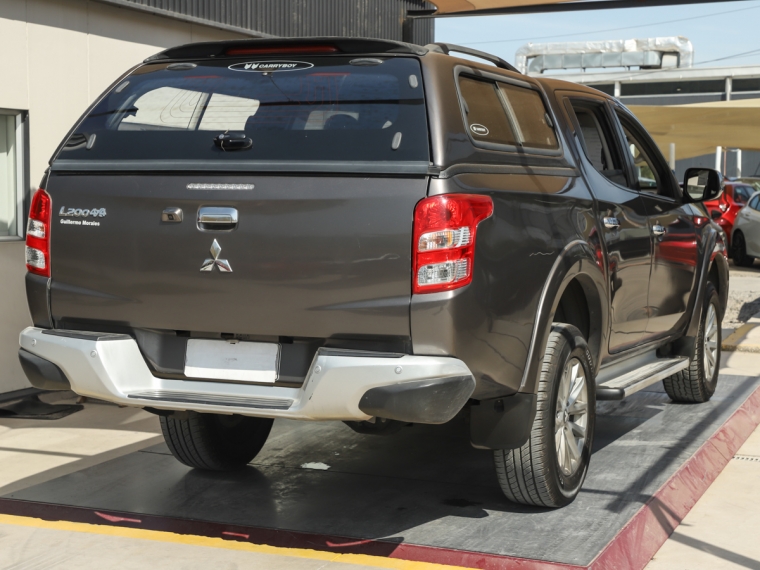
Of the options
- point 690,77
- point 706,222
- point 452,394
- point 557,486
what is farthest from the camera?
point 690,77

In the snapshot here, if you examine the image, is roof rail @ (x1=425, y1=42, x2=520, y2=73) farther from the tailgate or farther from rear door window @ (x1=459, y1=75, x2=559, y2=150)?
the tailgate

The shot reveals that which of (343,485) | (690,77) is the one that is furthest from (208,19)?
(690,77)

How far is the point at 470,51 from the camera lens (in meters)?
4.77

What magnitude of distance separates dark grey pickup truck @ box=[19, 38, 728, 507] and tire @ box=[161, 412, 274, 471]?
1.16m

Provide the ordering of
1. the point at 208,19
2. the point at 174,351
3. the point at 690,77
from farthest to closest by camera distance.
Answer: the point at 690,77, the point at 208,19, the point at 174,351

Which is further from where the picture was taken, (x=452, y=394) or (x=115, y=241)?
(x=115, y=241)

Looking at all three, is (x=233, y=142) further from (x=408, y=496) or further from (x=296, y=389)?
(x=408, y=496)

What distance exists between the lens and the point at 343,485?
17.3 ft

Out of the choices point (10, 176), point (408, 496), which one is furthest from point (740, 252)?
point (408, 496)

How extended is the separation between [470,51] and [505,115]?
345 millimetres

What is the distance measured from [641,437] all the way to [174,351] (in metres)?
3.31

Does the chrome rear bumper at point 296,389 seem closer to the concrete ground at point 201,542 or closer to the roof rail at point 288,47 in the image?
the concrete ground at point 201,542

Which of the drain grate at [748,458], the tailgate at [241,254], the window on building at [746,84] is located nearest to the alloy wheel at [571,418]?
the tailgate at [241,254]

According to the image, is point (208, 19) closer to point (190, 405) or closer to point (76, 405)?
point (76, 405)
